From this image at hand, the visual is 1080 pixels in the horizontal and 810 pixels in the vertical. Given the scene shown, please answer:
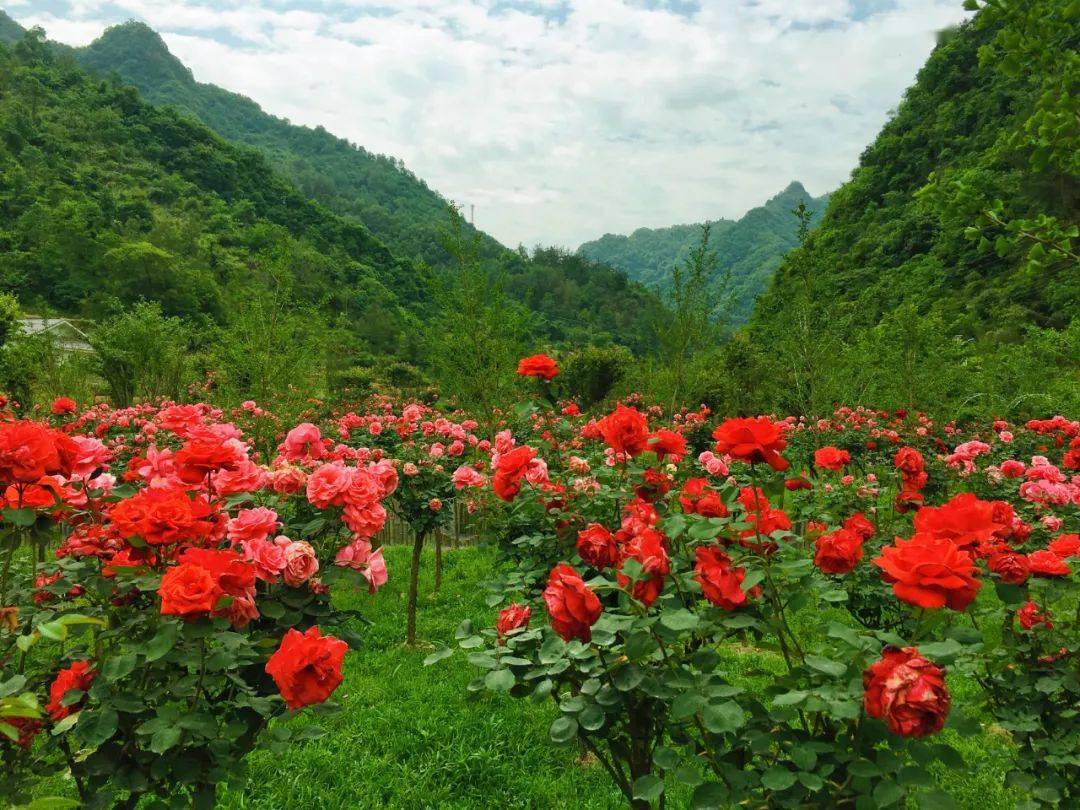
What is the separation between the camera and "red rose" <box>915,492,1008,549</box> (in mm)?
1184

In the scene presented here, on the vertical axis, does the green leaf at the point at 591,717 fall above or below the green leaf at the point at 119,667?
below

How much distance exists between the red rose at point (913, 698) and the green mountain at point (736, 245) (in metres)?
53.1

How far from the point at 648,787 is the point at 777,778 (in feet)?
0.80

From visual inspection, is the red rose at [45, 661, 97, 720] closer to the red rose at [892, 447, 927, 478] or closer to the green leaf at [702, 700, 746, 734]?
the green leaf at [702, 700, 746, 734]

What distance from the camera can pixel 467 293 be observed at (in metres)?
8.45

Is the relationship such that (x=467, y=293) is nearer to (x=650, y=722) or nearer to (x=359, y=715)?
(x=359, y=715)

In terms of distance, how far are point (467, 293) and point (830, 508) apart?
6334 millimetres

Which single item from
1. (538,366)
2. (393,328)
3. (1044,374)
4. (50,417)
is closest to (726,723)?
(538,366)

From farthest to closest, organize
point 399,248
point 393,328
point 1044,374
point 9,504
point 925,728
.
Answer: point 399,248
point 393,328
point 1044,374
point 9,504
point 925,728

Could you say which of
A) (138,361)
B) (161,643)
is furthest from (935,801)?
(138,361)

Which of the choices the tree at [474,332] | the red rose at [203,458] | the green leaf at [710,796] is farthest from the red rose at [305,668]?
the tree at [474,332]

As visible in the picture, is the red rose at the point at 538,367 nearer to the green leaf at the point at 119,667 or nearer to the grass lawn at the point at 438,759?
the grass lawn at the point at 438,759

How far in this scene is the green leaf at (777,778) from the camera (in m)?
1.01

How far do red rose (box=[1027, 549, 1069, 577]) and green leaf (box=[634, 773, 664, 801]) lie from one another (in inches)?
53.4
